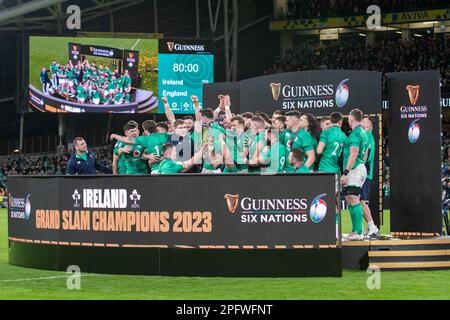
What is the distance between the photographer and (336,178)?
1381 cm

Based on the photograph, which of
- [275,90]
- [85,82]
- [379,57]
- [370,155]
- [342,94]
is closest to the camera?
[370,155]

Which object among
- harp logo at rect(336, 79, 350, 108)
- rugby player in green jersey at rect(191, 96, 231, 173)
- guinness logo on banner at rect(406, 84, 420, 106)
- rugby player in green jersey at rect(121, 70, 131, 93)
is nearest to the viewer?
rugby player in green jersey at rect(191, 96, 231, 173)

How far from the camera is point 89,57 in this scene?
4484cm

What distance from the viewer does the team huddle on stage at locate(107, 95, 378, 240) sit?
51.8 feet

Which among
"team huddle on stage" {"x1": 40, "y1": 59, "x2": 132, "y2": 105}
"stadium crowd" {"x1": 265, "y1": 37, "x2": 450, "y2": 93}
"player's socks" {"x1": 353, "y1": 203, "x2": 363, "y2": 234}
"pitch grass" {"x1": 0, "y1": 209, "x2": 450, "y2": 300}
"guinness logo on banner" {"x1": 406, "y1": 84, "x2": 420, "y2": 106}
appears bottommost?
"pitch grass" {"x1": 0, "y1": 209, "x2": 450, "y2": 300}

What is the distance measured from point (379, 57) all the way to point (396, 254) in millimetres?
40221

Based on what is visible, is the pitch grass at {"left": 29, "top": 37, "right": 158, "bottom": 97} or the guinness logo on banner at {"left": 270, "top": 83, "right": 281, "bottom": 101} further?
the pitch grass at {"left": 29, "top": 37, "right": 158, "bottom": 97}

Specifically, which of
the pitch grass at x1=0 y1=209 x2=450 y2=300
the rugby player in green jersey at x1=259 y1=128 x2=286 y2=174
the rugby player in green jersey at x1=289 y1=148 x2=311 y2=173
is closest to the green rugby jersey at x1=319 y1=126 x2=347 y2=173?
the rugby player in green jersey at x1=259 y1=128 x2=286 y2=174

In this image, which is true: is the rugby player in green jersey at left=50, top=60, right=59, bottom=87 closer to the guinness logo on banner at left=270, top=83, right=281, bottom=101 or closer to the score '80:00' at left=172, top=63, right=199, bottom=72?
the score '80:00' at left=172, top=63, right=199, bottom=72

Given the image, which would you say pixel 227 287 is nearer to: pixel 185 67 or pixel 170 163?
pixel 170 163

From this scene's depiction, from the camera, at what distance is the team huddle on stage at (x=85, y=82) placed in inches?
1743

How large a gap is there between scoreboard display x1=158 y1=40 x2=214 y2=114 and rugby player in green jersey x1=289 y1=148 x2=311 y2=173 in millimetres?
30268

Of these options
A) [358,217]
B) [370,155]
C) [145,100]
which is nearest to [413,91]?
[370,155]
